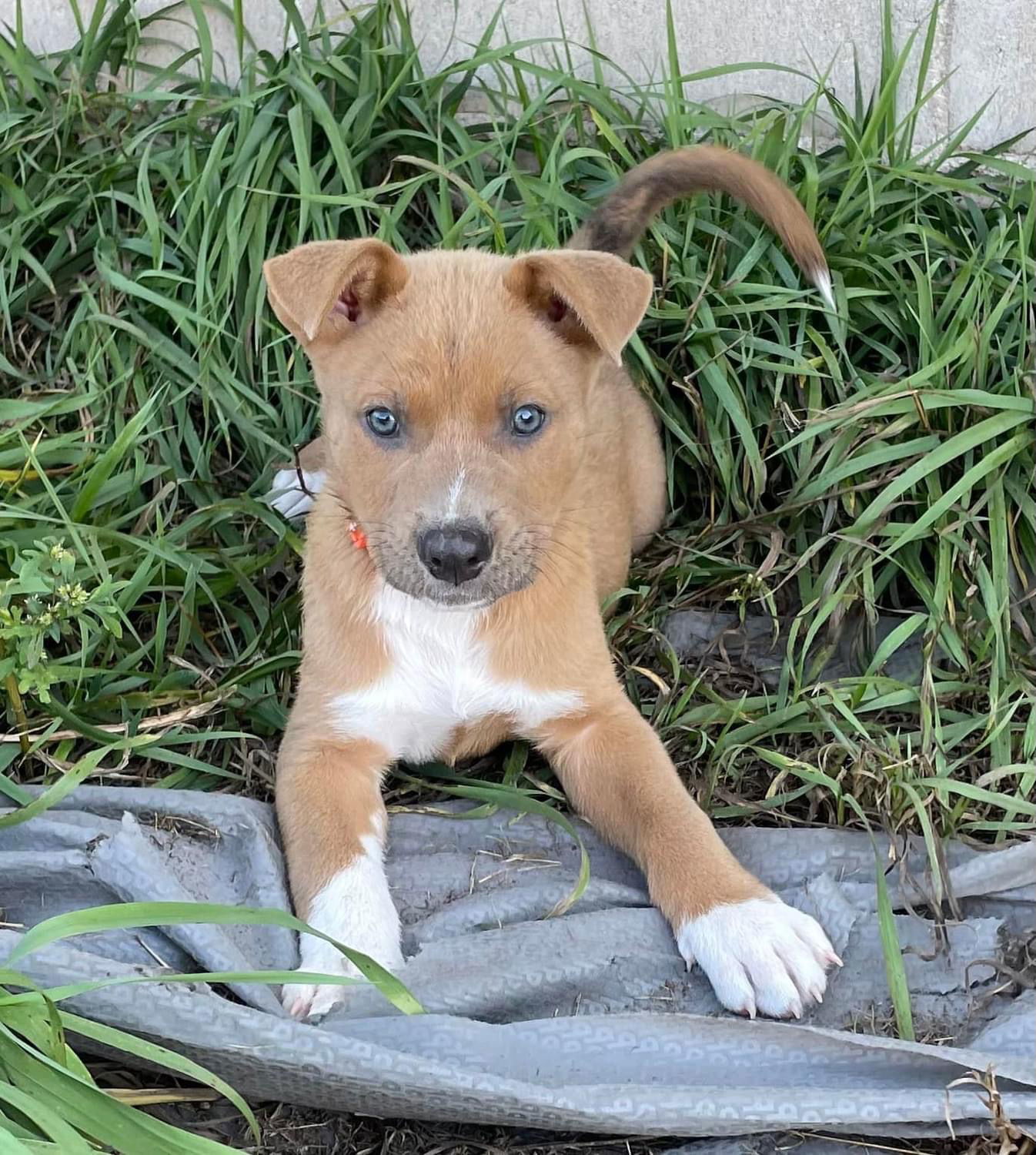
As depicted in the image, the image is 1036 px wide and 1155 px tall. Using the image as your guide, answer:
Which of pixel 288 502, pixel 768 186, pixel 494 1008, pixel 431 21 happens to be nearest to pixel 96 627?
pixel 288 502

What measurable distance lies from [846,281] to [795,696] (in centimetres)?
158

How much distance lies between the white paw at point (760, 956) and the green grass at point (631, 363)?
1.75ft

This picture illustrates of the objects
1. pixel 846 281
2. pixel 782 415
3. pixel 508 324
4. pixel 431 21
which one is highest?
pixel 431 21

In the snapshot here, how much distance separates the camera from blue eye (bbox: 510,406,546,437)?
322cm

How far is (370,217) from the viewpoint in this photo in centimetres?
474

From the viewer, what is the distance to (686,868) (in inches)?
127

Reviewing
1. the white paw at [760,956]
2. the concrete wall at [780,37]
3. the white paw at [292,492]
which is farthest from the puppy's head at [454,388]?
the concrete wall at [780,37]

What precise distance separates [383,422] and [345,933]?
1.27 m

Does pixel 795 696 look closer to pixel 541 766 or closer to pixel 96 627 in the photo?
pixel 541 766

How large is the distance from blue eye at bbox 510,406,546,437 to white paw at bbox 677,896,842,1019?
1.28 metres

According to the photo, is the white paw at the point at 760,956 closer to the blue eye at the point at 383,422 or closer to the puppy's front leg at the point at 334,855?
the puppy's front leg at the point at 334,855

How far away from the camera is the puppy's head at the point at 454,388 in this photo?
3.05m

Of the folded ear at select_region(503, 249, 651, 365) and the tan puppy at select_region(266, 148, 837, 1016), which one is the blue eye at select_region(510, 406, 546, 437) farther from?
the folded ear at select_region(503, 249, 651, 365)

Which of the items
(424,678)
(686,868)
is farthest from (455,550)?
(686,868)
